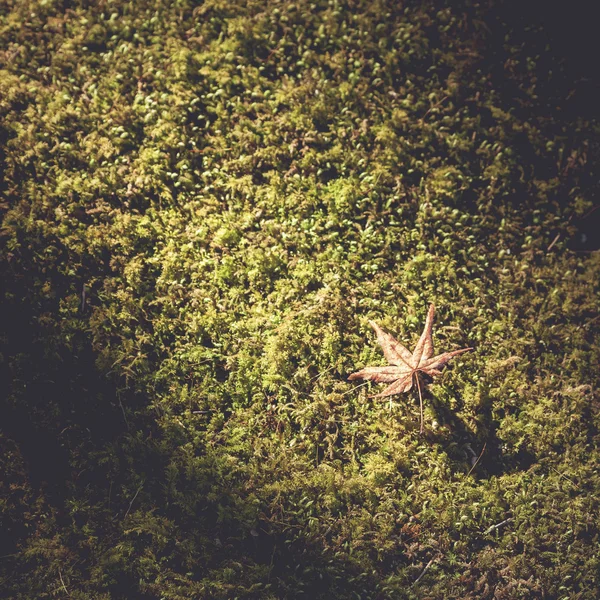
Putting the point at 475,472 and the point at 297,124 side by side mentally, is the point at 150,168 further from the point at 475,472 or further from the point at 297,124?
the point at 475,472

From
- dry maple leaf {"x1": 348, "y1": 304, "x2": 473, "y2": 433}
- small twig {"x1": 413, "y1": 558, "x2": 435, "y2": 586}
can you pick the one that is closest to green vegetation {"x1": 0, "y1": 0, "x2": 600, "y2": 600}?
small twig {"x1": 413, "y1": 558, "x2": 435, "y2": 586}

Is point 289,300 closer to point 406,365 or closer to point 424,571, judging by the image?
point 406,365

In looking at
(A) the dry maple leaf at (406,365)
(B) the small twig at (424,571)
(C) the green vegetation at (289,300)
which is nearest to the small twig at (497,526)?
(C) the green vegetation at (289,300)

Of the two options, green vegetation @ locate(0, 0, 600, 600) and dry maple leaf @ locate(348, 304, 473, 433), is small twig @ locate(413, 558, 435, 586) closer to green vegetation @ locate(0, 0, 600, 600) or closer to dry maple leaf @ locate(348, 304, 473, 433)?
green vegetation @ locate(0, 0, 600, 600)

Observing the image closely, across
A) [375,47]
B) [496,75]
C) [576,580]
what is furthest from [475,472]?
[375,47]

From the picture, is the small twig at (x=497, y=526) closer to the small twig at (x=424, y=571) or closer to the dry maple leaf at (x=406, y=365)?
the small twig at (x=424, y=571)

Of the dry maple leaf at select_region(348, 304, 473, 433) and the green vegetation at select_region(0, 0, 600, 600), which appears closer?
the green vegetation at select_region(0, 0, 600, 600)
